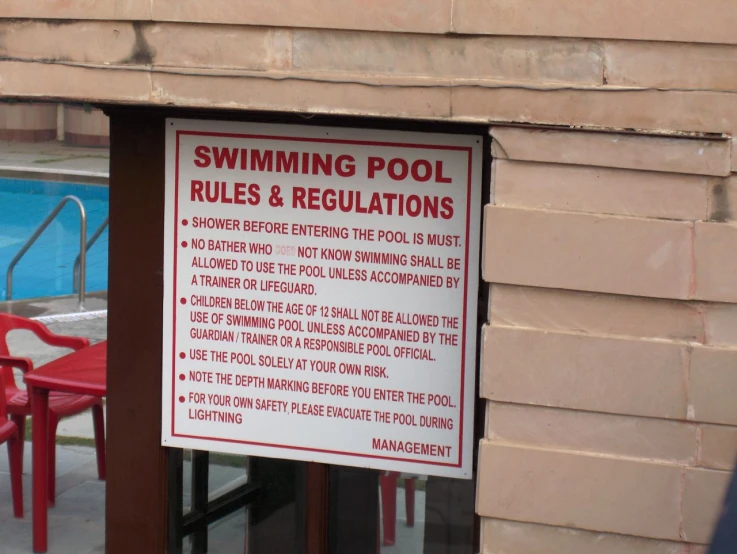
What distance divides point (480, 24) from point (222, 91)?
0.80 meters

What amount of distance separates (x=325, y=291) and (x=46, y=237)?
15.1 meters

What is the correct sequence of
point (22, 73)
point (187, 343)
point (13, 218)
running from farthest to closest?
point (13, 218) < point (187, 343) < point (22, 73)

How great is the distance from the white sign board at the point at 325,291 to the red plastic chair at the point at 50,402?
2.40 metres

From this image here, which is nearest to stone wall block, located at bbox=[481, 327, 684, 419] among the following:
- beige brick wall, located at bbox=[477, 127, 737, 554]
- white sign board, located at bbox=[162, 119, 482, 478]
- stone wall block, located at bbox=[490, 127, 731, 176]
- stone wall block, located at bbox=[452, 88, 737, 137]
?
beige brick wall, located at bbox=[477, 127, 737, 554]

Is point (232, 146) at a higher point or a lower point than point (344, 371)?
higher

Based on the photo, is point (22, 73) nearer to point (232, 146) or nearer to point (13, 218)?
point (232, 146)

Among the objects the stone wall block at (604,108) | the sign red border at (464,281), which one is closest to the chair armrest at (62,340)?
the sign red border at (464,281)

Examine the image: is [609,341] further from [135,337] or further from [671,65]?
[135,337]

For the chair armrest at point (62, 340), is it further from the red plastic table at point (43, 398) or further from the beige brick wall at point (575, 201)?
the beige brick wall at point (575, 201)

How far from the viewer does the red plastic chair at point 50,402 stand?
236 inches

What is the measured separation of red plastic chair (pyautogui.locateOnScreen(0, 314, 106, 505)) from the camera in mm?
6000

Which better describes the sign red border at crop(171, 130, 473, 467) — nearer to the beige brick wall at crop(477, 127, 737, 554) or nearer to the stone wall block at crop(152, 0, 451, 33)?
the beige brick wall at crop(477, 127, 737, 554)

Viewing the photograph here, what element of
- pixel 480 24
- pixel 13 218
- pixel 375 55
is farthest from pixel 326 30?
pixel 13 218

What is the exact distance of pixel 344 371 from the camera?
147 inches
